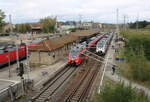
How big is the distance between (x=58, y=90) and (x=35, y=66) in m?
11.3

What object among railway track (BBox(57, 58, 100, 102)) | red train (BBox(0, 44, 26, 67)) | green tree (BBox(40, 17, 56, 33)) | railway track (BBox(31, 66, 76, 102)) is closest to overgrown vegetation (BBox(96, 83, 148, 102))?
railway track (BBox(57, 58, 100, 102))

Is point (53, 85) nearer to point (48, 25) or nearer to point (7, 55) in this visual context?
point (7, 55)

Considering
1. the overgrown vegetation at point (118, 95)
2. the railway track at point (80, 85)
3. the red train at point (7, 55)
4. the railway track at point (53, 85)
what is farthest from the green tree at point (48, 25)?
the overgrown vegetation at point (118, 95)

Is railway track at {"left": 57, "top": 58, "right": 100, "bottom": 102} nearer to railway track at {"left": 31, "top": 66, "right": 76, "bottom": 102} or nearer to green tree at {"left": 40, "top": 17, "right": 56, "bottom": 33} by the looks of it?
railway track at {"left": 31, "top": 66, "right": 76, "bottom": 102}

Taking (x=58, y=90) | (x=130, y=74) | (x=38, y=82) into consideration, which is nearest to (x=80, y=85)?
(x=58, y=90)

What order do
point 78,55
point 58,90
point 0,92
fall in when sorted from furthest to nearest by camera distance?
1. point 78,55
2. point 58,90
3. point 0,92

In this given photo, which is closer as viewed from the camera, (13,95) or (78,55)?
(13,95)

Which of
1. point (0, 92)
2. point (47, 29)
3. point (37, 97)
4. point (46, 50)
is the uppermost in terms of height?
point (47, 29)

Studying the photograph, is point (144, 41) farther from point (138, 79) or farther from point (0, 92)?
point (0, 92)

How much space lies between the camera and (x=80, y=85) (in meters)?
19.0

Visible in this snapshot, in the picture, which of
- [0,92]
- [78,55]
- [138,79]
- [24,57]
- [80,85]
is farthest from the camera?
[24,57]

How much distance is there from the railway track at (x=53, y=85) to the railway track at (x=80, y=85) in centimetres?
114

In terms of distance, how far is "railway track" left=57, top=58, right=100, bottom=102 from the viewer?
15.4 metres

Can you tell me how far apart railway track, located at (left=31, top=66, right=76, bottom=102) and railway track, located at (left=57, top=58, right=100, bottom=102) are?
1142mm
